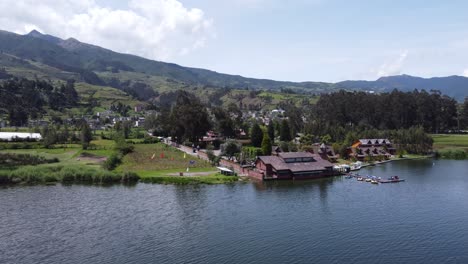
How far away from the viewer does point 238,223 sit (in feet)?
143

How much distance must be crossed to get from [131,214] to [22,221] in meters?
10.9

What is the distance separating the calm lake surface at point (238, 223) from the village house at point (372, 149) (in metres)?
28.5

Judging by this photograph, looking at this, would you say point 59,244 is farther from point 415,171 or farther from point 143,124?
point 143,124

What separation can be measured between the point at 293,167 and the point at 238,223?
27.7 metres

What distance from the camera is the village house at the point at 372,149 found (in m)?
93.0

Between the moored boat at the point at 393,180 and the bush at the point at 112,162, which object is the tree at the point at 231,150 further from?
the moored boat at the point at 393,180

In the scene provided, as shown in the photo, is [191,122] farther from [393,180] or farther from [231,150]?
[393,180]

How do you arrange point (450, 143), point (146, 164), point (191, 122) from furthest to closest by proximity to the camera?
point (450, 143) < point (191, 122) < point (146, 164)

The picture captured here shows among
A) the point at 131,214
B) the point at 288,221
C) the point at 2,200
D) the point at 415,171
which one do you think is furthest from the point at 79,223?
the point at 415,171

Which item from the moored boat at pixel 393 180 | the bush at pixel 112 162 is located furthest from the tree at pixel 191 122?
the moored boat at pixel 393 180

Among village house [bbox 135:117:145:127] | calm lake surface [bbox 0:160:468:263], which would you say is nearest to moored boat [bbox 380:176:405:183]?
calm lake surface [bbox 0:160:468:263]

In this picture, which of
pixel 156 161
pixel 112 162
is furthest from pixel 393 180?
pixel 112 162

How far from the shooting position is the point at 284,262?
33.9 metres

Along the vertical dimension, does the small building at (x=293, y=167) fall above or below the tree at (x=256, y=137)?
below
